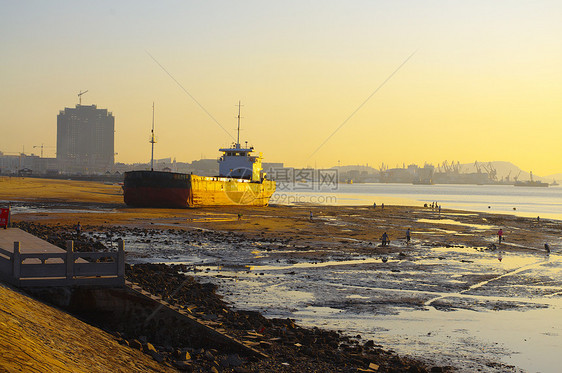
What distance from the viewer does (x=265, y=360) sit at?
11945 millimetres

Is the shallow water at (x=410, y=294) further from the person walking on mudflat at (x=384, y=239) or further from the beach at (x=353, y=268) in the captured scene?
the person walking on mudflat at (x=384, y=239)

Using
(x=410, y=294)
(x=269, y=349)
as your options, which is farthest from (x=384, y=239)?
(x=269, y=349)

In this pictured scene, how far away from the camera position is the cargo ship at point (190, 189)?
55.7 meters

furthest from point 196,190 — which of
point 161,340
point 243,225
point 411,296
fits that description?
point 161,340

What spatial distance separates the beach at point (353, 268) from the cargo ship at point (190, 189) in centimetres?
850

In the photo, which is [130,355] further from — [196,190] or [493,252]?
[196,190]

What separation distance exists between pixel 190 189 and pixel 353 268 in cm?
3378

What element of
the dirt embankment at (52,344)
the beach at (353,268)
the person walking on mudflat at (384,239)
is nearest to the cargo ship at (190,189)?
the beach at (353,268)

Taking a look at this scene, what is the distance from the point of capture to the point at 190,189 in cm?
5666

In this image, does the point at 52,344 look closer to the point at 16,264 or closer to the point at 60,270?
the point at 60,270

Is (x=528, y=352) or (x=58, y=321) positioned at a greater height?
(x=58, y=321)

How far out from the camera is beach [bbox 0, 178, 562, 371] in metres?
16.8

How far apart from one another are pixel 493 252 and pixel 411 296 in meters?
16.4

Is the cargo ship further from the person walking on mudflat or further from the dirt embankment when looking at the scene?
the dirt embankment
